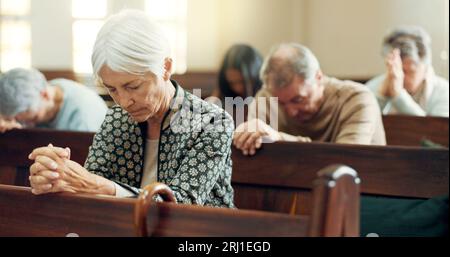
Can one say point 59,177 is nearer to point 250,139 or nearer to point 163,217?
point 163,217

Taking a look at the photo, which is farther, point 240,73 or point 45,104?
point 240,73

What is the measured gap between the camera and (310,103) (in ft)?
12.7

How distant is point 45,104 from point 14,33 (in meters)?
4.20

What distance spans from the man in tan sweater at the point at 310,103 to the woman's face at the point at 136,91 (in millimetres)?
1588

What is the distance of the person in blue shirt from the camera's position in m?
3.85

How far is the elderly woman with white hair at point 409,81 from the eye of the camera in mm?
4707

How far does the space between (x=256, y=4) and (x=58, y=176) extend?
22.0 ft

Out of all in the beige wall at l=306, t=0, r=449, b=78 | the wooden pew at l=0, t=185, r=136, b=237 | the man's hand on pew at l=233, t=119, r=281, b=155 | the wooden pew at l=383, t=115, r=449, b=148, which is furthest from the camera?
the beige wall at l=306, t=0, r=449, b=78

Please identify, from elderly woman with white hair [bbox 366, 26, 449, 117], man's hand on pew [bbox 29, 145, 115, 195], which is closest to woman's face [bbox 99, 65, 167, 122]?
man's hand on pew [bbox 29, 145, 115, 195]

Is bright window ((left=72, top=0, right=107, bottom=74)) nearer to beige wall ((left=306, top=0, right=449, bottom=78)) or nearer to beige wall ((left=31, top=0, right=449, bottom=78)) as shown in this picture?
beige wall ((left=31, top=0, right=449, bottom=78))

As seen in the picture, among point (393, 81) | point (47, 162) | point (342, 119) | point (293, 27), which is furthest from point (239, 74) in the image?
point (47, 162)

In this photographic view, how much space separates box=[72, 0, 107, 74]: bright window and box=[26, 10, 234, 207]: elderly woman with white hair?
5.68m

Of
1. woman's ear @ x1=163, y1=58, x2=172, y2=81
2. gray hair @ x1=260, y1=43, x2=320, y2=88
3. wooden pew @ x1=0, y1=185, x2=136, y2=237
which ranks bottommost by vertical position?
wooden pew @ x1=0, y1=185, x2=136, y2=237
